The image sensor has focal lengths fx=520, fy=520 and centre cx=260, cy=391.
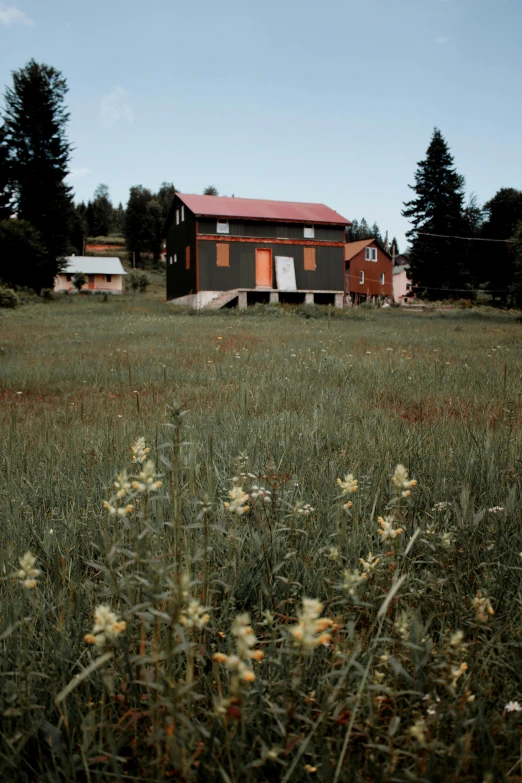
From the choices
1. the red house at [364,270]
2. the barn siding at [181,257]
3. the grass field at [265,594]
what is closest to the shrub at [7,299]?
the barn siding at [181,257]

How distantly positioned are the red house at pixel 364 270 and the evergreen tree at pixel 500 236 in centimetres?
1061

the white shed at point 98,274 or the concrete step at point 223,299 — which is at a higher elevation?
the white shed at point 98,274

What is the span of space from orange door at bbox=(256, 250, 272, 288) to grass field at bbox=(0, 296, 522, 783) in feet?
95.0

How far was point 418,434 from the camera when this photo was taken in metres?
3.49

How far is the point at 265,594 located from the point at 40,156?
155 ft

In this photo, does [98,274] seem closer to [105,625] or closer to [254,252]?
[254,252]

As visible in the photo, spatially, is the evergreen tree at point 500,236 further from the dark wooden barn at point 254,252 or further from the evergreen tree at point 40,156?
the evergreen tree at point 40,156

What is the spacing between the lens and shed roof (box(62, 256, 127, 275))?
66.6 meters

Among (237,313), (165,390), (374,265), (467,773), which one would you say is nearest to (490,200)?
(374,265)

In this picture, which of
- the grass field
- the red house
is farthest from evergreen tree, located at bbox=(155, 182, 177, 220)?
the grass field

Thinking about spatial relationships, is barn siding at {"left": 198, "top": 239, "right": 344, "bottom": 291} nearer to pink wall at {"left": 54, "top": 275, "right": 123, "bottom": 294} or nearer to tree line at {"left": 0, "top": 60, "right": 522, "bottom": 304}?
tree line at {"left": 0, "top": 60, "right": 522, "bottom": 304}

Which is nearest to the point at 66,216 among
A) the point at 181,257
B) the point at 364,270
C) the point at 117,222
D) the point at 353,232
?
the point at 181,257

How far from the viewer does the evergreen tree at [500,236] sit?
51312mm

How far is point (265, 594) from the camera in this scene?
6.00 feet
